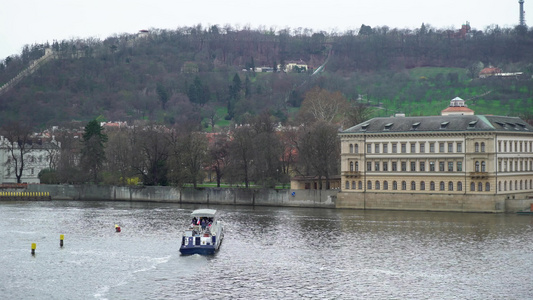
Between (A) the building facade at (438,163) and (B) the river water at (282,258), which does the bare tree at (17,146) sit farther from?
(A) the building facade at (438,163)

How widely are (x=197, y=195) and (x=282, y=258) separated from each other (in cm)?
5423

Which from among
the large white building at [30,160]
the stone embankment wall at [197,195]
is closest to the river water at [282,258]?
the stone embankment wall at [197,195]

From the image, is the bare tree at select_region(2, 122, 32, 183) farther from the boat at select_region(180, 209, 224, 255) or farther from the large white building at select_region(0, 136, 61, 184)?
the boat at select_region(180, 209, 224, 255)

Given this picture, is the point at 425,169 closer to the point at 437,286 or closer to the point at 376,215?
the point at 376,215

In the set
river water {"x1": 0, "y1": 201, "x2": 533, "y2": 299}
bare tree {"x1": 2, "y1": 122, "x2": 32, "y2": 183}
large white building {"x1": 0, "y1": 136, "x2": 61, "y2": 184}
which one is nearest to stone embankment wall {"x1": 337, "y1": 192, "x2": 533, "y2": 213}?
river water {"x1": 0, "y1": 201, "x2": 533, "y2": 299}

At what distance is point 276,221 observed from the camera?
281 feet

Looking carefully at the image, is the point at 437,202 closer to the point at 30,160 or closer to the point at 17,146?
the point at 30,160

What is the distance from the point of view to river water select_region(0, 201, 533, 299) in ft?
158

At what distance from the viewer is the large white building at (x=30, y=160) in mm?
147875

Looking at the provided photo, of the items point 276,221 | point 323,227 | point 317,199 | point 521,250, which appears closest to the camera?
point 521,250

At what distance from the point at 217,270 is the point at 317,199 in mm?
49254

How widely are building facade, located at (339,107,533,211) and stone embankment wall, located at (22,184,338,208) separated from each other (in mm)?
4626

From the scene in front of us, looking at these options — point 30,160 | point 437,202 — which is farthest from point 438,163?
point 30,160

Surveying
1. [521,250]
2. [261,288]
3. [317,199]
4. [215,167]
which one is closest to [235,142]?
[215,167]
